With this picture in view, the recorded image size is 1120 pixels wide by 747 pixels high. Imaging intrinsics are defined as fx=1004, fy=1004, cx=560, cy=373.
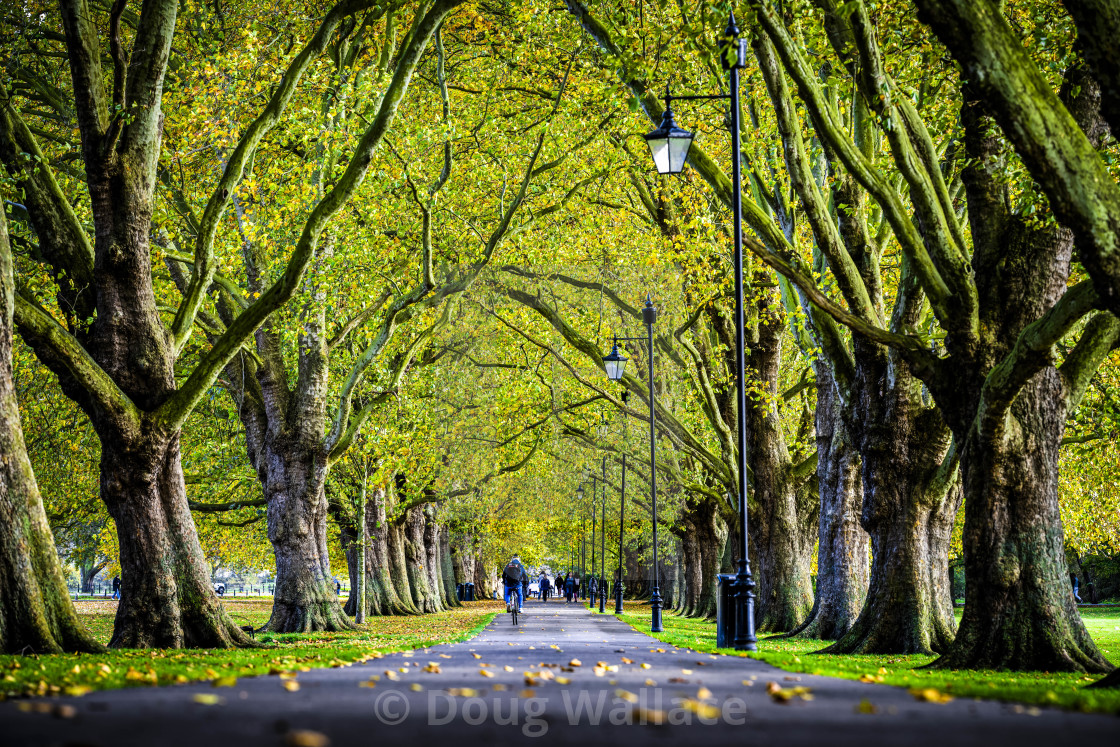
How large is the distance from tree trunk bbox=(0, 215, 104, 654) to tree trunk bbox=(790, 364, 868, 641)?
11.9 meters

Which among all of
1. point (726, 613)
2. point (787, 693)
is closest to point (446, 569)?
point (726, 613)

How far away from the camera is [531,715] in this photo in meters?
5.20

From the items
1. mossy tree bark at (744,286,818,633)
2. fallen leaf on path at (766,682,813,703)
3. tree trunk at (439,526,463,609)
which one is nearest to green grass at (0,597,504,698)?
fallen leaf on path at (766,682,813,703)

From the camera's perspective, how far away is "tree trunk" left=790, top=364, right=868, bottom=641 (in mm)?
17219

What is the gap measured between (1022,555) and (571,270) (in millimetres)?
19470

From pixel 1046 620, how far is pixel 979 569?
75 centimetres

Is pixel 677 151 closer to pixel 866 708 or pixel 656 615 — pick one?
pixel 866 708

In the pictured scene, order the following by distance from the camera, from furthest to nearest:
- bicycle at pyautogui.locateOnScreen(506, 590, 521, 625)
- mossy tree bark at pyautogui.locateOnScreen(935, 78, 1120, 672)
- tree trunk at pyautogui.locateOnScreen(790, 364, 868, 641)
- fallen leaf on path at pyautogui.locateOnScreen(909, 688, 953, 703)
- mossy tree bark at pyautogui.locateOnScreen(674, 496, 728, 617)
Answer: mossy tree bark at pyautogui.locateOnScreen(674, 496, 728, 617), bicycle at pyautogui.locateOnScreen(506, 590, 521, 625), tree trunk at pyautogui.locateOnScreen(790, 364, 868, 641), mossy tree bark at pyautogui.locateOnScreen(935, 78, 1120, 672), fallen leaf on path at pyautogui.locateOnScreen(909, 688, 953, 703)

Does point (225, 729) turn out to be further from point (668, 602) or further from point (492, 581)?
point (492, 581)

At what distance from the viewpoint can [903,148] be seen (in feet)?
35.6

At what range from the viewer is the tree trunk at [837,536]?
17219mm

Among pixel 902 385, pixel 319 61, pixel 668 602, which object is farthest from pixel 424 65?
pixel 668 602

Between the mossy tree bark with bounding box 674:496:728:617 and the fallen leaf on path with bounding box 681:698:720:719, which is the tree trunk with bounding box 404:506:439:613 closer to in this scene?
the mossy tree bark with bounding box 674:496:728:617

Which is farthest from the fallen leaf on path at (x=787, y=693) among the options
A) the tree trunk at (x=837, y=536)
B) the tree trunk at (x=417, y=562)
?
the tree trunk at (x=417, y=562)
